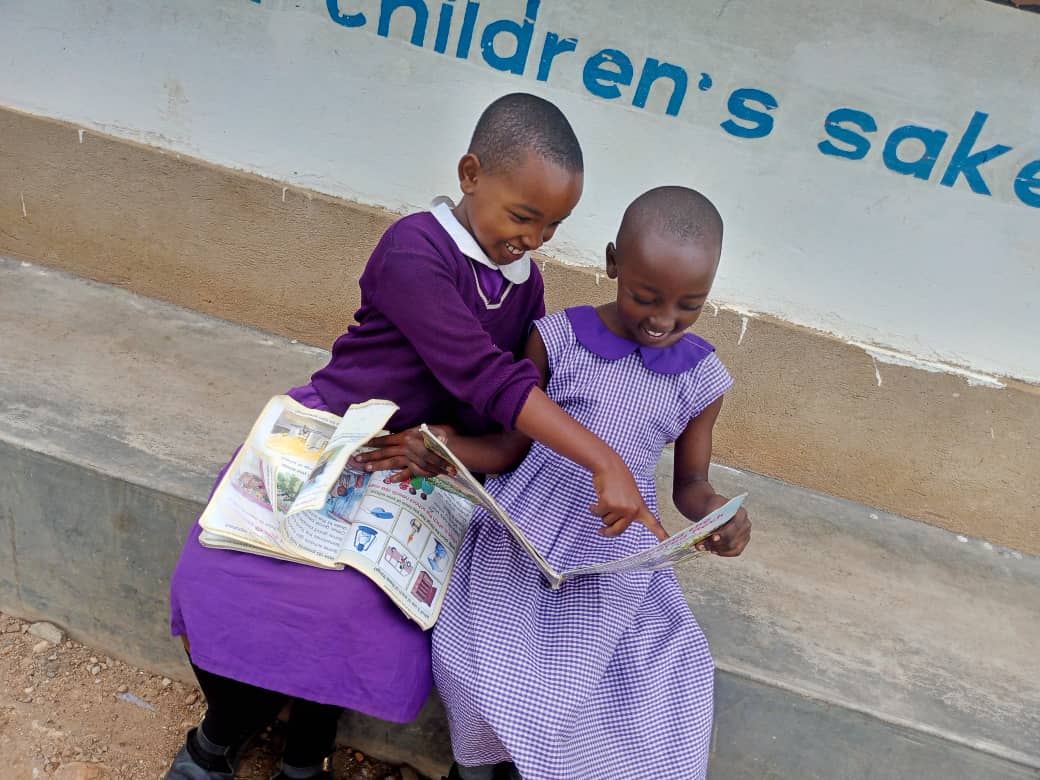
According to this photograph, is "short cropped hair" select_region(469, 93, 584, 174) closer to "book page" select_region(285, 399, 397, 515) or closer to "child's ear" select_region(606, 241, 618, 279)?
"child's ear" select_region(606, 241, 618, 279)

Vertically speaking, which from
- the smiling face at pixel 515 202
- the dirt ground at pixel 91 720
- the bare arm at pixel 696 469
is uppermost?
the smiling face at pixel 515 202

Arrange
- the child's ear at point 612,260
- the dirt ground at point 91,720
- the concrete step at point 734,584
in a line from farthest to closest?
the dirt ground at point 91,720
the concrete step at point 734,584
the child's ear at point 612,260

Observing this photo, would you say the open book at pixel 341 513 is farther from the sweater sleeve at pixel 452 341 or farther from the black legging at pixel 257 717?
the black legging at pixel 257 717

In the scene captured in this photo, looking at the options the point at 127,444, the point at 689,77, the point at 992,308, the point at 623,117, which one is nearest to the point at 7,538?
the point at 127,444

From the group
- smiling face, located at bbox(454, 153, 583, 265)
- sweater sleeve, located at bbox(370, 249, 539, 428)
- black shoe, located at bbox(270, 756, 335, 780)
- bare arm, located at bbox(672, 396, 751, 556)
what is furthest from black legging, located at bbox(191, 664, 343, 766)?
smiling face, located at bbox(454, 153, 583, 265)

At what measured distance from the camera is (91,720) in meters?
2.19

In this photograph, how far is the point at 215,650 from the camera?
1.57 m

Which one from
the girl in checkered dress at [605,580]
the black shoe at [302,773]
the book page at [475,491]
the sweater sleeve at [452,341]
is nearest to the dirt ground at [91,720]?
the black shoe at [302,773]

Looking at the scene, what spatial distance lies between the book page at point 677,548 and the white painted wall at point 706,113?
Result: 1523 mm

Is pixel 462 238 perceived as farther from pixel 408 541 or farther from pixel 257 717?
pixel 257 717

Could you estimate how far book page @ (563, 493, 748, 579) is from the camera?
1.42 m

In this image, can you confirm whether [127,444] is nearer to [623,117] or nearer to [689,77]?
[623,117]

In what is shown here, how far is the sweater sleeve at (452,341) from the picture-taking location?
60.1 inches

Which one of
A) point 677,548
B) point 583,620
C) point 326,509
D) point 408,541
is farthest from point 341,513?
point 677,548
